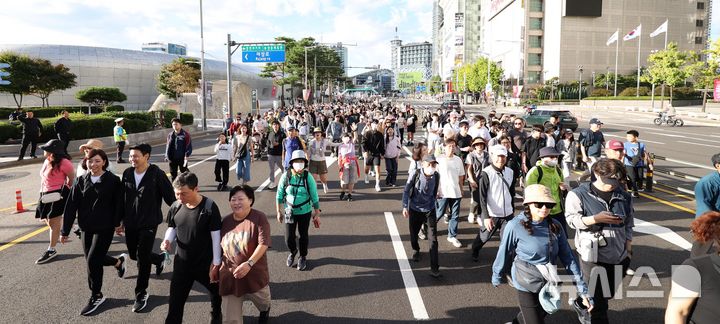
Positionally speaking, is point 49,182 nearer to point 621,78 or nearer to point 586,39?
point 621,78

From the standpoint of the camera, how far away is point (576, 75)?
279 ft

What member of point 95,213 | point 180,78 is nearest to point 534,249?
point 95,213

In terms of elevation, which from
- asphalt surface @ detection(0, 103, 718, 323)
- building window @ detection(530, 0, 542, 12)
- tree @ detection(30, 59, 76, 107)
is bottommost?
asphalt surface @ detection(0, 103, 718, 323)

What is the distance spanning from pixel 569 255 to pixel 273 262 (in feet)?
13.8

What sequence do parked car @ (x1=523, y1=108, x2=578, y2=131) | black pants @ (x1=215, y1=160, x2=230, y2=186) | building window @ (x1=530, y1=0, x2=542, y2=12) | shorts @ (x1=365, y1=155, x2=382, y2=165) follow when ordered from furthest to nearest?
building window @ (x1=530, y1=0, x2=542, y2=12), parked car @ (x1=523, y1=108, x2=578, y2=131), shorts @ (x1=365, y1=155, x2=382, y2=165), black pants @ (x1=215, y1=160, x2=230, y2=186)

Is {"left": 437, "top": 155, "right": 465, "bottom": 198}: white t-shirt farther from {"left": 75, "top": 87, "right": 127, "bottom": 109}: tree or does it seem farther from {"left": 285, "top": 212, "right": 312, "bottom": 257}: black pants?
{"left": 75, "top": 87, "right": 127, "bottom": 109}: tree

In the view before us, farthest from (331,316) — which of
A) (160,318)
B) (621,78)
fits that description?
(621,78)

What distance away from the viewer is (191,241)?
4156 mm

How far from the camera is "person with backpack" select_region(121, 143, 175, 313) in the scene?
16.6ft

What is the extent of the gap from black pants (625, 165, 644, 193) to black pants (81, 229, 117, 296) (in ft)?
34.2

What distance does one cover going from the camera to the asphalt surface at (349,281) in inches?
191

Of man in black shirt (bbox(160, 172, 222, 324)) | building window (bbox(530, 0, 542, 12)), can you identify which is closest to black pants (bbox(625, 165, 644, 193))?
man in black shirt (bbox(160, 172, 222, 324))

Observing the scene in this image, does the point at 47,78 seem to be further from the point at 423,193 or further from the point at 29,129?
the point at 423,193

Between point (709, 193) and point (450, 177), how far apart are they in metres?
3.41
